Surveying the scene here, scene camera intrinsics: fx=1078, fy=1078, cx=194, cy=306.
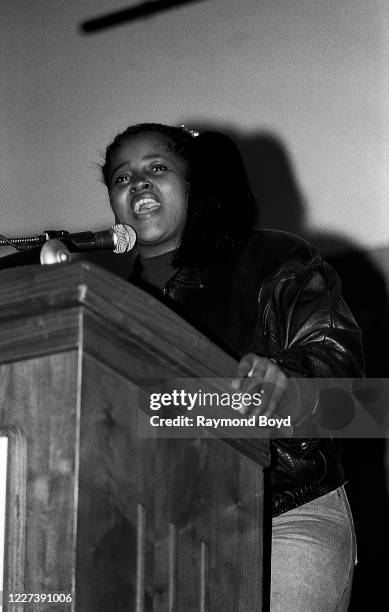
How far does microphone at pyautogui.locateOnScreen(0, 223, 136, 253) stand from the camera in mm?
1409

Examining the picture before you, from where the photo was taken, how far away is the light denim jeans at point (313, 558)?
150 centimetres

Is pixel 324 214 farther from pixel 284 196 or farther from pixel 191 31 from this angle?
pixel 191 31

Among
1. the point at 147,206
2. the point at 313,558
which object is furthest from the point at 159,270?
the point at 313,558

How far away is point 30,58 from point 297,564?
8.53 ft

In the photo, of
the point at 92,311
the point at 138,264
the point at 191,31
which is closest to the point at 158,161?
the point at 138,264

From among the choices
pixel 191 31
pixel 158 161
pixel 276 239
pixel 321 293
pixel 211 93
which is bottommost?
pixel 321 293

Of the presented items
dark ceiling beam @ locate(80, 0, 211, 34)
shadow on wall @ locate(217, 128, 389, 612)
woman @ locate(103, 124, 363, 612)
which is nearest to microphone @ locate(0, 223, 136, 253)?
woman @ locate(103, 124, 363, 612)

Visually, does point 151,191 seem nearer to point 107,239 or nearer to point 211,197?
point 211,197

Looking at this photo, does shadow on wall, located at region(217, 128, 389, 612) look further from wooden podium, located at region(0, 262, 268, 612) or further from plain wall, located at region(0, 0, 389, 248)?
wooden podium, located at region(0, 262, 268, 612)

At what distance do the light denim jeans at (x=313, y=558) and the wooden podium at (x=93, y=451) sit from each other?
365 mm

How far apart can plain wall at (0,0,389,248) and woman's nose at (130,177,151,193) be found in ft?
3.54

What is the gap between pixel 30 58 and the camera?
3.70 meters

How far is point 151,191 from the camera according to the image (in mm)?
1909

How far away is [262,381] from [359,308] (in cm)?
167
